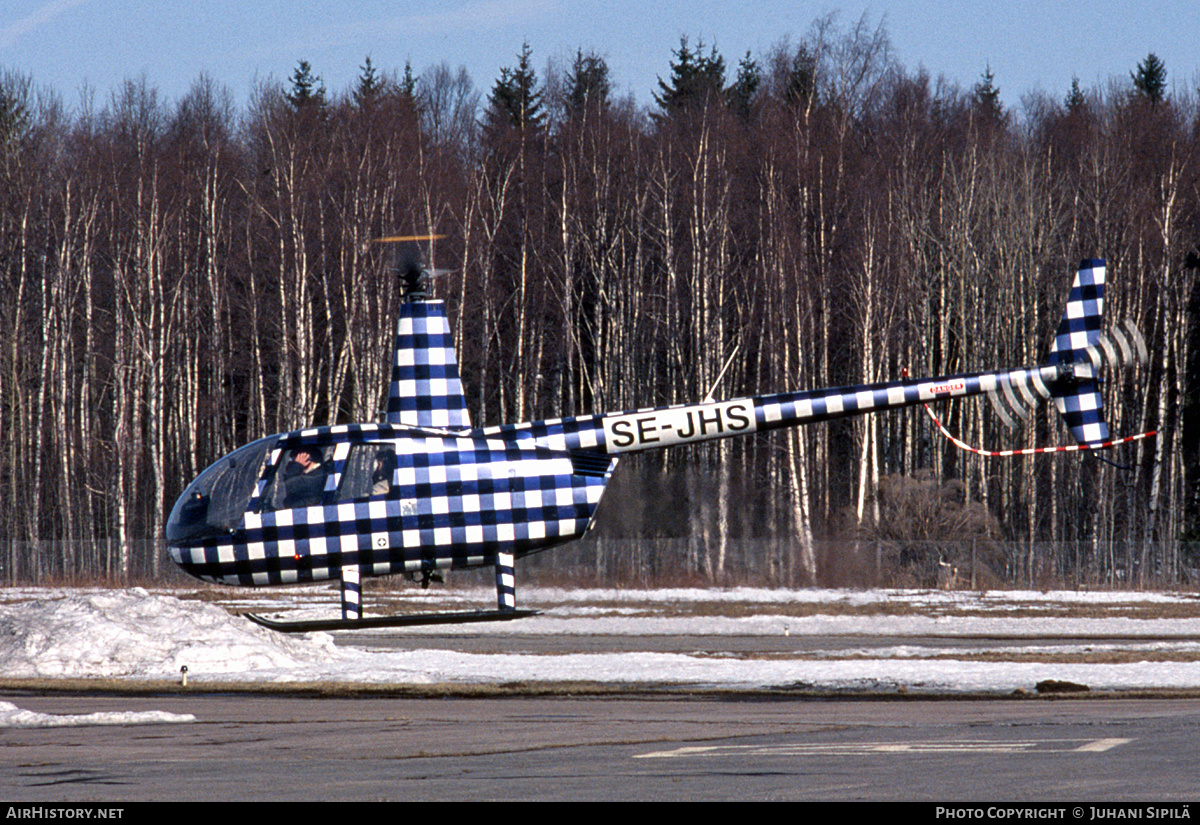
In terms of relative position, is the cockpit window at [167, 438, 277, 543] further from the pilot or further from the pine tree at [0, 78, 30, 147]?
the pine tree at [0, 78, 30, 147]

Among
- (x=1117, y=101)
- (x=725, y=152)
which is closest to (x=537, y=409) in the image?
(x=725, y=152)

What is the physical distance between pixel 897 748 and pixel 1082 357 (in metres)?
4.73

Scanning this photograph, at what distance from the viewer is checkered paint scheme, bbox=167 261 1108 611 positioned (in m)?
12.9

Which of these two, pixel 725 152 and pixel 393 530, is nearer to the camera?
pixel 393 530

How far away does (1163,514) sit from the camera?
50031 millimetres

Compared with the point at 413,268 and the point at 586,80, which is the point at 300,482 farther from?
the point at 586,80

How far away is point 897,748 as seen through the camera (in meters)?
13.5

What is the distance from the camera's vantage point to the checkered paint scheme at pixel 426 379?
43.1ft

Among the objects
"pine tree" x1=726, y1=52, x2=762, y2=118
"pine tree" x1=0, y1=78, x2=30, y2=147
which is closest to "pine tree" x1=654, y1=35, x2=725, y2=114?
"pine tree" x1=726, y1=52, x2=762, y2=118

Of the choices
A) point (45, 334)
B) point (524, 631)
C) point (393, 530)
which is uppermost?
point (45, 334)

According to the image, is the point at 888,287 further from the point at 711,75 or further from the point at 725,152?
the point at 711,75

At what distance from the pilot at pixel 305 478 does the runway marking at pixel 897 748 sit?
13.0ft

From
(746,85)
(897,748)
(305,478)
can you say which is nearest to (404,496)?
(305,478)
